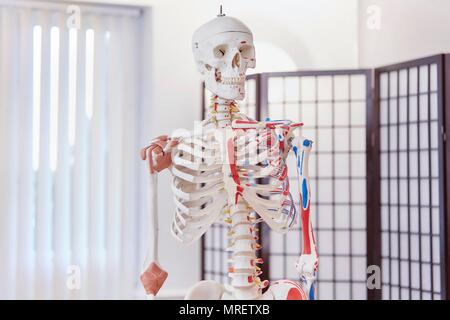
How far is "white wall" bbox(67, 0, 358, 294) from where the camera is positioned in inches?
171

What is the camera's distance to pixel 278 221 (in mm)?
2264

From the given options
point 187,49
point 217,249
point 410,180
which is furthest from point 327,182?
point 187,49

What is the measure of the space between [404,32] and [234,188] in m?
2.46

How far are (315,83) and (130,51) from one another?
1181 mm

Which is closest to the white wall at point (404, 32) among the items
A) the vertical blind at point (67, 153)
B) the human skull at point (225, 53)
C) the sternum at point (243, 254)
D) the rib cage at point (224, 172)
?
the vertical blind at point (67, 153)

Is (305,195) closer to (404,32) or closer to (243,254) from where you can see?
(243,254)

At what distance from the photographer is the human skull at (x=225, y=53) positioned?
2273 mm

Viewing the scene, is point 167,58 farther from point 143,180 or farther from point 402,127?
point 402,127

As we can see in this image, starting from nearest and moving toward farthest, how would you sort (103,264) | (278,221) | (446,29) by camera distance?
(278,221), (446,29), (103,264)

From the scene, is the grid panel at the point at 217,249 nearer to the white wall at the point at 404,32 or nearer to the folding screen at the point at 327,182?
the folding screen at the point at 327,182

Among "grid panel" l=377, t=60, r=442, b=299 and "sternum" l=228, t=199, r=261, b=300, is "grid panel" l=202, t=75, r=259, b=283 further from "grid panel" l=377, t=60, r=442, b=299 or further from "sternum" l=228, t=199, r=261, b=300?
"sternum" l=228, t=199, r=261, b=300

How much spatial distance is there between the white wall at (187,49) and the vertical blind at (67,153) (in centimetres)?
18
